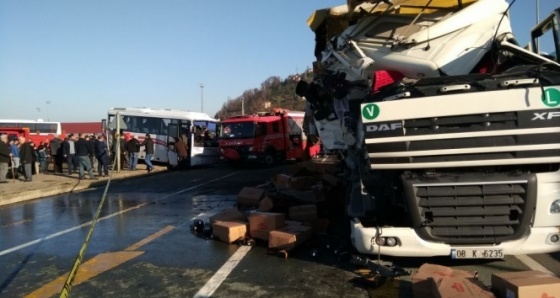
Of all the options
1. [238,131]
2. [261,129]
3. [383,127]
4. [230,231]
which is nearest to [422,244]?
[383,127]

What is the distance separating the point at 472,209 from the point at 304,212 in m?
3.31

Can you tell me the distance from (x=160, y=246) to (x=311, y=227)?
7.56 ft

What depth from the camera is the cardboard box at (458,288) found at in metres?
4.03

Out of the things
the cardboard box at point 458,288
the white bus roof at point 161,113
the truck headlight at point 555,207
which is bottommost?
the cardboard box at point 458,288

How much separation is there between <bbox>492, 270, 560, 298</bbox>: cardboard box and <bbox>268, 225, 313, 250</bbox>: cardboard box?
297 cm

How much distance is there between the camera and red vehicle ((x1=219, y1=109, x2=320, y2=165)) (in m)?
25.1

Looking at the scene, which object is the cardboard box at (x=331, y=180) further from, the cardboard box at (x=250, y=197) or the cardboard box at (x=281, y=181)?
the cardboard box at (x=250, y=197)

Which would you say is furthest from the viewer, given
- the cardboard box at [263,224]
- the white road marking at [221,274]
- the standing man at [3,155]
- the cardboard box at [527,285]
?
the standing man at [3,155]

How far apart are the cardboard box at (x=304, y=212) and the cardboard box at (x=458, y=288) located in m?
3.59

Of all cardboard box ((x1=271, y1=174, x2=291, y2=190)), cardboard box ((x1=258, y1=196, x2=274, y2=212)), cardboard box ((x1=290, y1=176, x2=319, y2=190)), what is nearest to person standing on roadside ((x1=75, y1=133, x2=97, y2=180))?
cardboard box ((x1=271, y1=174, x2=291, y2=190))

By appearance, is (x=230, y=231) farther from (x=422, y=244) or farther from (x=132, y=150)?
(x=132, y=150)

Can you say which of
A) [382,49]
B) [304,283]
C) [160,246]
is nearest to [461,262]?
[304,283]

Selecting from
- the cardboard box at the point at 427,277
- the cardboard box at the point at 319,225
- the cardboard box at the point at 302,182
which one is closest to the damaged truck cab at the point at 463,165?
the cardboard box at the point at 427,277

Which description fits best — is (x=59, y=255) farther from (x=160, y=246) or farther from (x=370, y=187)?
(x=370, y=187)
